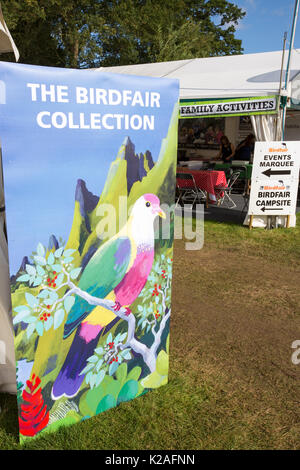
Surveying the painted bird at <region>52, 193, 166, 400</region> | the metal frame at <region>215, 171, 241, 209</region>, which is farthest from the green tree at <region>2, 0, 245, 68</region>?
the painted bird at <region>52, 193, 166, 400</region>

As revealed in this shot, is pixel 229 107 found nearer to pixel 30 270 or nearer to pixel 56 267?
pixel 56 267

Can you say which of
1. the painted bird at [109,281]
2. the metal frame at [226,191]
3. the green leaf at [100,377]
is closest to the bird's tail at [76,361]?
the painted bird at [109,281]

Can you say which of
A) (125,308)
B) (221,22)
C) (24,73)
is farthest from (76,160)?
(221,22)

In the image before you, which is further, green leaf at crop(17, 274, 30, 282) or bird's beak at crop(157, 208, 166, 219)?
bird's beak at crop(157, 208, 166, 219)

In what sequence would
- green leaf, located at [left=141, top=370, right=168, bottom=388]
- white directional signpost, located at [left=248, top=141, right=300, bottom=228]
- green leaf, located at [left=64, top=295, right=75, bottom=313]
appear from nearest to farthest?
green leaf, located at [left=64, top=295, right=75, bottom=313] < green leaf, located at [left=141, top=370, right=168, bottom=388] < white directional signpost, located at [left=248, top=141, right=300, bottom=228]

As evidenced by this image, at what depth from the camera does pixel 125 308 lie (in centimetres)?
278

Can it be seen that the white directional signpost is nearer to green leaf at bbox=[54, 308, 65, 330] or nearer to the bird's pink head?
the bird's pink head

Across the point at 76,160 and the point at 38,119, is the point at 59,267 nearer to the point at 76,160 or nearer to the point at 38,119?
the point at 76,160

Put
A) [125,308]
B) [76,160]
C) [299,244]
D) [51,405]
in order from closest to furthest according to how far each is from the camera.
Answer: [76,160] → [51,405] → [125,308] → [299,244]

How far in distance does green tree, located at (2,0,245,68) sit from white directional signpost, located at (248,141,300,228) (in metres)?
18.3

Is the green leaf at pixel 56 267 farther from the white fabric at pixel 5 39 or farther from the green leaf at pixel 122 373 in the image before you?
the white fabric at pixel 5 39

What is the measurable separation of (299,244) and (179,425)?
16.6ft

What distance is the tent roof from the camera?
882 cm

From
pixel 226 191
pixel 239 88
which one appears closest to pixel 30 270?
pixel 239 88
